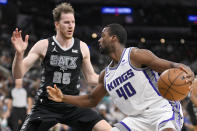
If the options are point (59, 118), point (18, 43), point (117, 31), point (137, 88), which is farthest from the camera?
point (59, 118)

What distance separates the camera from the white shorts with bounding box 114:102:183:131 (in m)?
4.44

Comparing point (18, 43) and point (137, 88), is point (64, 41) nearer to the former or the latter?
point (18, 43)

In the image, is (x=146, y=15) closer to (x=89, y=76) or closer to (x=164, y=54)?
(x=164, y=54)

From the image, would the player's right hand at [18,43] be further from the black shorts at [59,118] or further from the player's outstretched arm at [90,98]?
the black shorts at [59,118]

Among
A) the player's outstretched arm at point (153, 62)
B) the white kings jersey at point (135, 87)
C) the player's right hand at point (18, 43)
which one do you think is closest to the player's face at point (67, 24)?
the player's right hand at point (18, 43)

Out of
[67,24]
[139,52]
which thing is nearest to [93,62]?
[67,24]

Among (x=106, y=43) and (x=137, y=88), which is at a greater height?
(x=106, y=43)

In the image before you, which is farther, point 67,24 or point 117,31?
point 67,24

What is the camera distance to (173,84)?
425cm

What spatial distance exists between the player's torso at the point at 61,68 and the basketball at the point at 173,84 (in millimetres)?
1785

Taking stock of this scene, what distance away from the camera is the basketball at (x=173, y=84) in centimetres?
420

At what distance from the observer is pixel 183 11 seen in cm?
2528

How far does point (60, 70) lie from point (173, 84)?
2031 millimetres

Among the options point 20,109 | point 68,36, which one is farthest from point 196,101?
point 20,109
